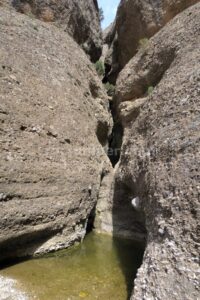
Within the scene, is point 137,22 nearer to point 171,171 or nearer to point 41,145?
point 41,145

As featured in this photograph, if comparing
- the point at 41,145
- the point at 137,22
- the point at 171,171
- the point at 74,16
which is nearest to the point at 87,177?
the point at 41,145

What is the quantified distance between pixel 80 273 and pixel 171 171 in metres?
3.55

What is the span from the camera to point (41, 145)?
9.23m

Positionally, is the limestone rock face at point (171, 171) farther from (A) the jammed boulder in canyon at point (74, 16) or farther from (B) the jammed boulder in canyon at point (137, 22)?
(A) the jammed boulder in canyon at point (74, 16)

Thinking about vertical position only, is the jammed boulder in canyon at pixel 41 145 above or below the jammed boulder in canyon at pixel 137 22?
below

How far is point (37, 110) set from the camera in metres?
9.66

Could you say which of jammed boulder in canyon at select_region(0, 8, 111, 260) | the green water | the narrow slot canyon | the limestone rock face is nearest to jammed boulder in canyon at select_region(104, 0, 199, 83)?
the narrow slot canyon

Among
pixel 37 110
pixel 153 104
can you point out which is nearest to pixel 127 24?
pixel 153 104

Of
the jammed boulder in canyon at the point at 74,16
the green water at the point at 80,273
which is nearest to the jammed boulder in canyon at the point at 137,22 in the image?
the jammed boulder in canyon at the point at 74,16

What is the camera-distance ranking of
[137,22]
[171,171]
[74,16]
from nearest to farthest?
[171,171]
[74,16]
[137,22]

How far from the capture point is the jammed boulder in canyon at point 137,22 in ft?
56.6

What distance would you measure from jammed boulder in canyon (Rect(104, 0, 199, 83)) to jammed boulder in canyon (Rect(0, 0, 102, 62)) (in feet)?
5.55

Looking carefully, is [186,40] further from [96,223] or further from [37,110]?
[96,223]

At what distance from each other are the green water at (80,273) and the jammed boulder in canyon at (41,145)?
614 mm
